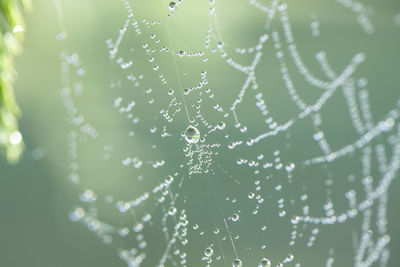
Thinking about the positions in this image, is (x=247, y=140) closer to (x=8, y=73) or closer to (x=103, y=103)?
(x=103, y=103)

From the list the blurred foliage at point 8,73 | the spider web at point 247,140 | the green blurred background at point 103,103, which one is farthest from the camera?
the green blurred background at point 103,103

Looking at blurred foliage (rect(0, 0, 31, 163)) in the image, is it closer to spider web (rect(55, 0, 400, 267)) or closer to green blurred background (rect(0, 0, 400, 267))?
spider web (rect(55, 0, 400, 267))

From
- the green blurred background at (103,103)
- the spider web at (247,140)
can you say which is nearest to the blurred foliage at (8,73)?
the spider web at (247,140)

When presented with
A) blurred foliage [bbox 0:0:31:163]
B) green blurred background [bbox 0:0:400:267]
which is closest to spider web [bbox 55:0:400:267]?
green blurred background [bbox 0:0:400:267]

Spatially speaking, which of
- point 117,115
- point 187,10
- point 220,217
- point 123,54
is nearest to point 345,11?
point 187,10

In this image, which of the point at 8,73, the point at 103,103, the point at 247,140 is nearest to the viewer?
the point at 8,73

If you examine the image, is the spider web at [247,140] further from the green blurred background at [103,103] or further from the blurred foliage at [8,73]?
the blurred foliage at [8,73]

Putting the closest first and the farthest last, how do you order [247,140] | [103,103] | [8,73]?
[8,73] < [247,140] < [103,103]

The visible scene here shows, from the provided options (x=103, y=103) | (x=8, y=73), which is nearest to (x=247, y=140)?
(x=103, y=103)

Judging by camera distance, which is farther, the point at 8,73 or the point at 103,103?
the point at 103,103
